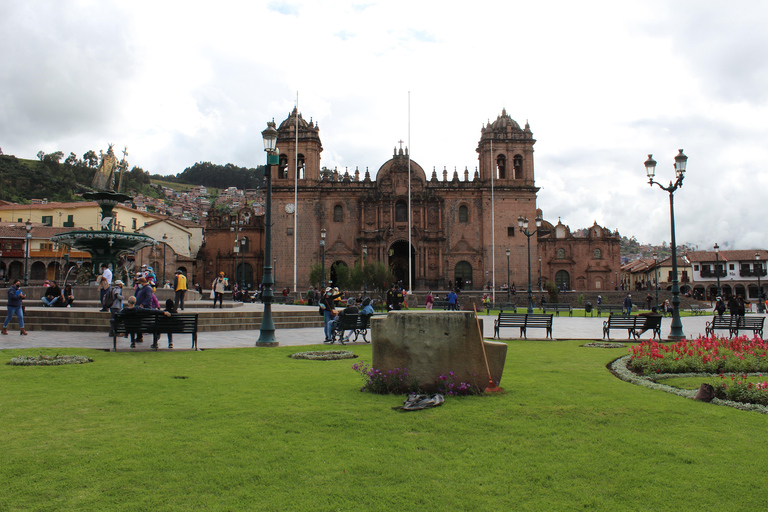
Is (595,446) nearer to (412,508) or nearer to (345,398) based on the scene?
(412,508)

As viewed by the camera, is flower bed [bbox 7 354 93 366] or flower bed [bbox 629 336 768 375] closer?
flower bed [bbox 7 354 93 366]

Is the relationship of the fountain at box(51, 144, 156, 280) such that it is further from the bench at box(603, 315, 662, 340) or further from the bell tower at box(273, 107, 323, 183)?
the bell tower at box(273, 107, 323, 183)

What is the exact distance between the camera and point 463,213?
4662cm

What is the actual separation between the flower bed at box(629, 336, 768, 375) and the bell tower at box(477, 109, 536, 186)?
3807 centimetres

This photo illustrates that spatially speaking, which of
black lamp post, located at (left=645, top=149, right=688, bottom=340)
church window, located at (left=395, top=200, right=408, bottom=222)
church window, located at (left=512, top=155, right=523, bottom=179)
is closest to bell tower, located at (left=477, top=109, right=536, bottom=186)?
church window, located at (left=512, top=155, right=523, bottom=179)

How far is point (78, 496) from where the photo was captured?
3.31 metres

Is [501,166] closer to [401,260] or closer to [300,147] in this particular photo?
[401,260]

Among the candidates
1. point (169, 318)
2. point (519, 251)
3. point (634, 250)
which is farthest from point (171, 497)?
point (634, 250)

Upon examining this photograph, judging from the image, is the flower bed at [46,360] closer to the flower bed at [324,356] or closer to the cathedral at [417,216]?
the flower bed at [324,356]

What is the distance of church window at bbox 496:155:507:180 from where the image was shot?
47.0 meters

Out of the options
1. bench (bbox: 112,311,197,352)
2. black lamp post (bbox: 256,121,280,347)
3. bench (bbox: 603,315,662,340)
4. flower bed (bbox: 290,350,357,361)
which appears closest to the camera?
flower bed (bbox: 290,350,357,361)

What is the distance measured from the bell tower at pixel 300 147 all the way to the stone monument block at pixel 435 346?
133ft

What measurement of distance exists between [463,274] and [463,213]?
548cm

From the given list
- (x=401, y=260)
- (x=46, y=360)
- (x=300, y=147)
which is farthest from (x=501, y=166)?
(x=46, y=360)
